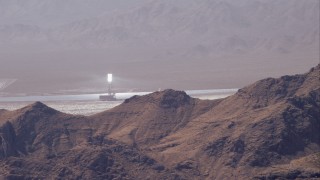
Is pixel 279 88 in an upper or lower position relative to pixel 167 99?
upper

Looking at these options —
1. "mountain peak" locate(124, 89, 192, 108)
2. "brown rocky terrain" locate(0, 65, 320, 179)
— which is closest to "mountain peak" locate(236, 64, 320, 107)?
"brown rocky terrain" locate(0, 65, 320, 179)

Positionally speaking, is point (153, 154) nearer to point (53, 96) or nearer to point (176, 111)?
point (176, 111)

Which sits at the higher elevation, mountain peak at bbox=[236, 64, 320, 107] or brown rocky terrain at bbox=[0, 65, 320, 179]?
mountain peak at bbox=[236, 64, 320, 107]

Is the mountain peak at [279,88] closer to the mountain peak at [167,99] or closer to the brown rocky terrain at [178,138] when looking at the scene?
the brown rocky terrain at [178,138]

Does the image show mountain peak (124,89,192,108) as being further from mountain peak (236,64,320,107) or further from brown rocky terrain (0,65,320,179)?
mountain peak (236,64,320,107)

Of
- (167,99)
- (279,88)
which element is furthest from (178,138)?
(279,88)

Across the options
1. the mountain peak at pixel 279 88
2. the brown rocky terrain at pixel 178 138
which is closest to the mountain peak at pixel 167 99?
the brown rocky terrain at pixel 178 138

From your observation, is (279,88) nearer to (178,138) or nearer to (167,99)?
(167,99)

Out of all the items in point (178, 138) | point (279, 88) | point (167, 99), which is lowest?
point (178, 138)
